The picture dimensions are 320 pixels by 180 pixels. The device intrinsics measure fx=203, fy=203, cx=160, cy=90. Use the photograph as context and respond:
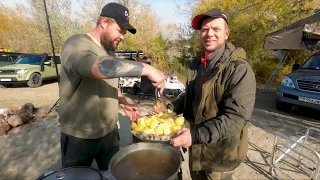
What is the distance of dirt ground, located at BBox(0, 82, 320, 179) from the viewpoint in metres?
3.50

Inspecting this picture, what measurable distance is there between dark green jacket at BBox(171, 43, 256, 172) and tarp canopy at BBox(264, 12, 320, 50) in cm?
679

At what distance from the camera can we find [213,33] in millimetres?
1840

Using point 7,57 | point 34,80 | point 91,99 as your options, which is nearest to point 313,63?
point 91,99

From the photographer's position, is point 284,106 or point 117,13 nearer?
point 117,13

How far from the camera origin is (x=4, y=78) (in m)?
10.4

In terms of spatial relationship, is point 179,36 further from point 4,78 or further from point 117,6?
point 117,6

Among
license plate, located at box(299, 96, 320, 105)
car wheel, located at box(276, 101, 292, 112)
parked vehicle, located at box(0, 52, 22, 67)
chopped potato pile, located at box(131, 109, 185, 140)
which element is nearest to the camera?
chopped potato pile, located at box(131, 109, 185, 140)

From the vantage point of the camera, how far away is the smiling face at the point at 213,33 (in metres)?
1.81

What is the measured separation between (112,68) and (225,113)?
37.9 inches

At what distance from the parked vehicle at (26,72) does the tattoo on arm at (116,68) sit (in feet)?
32.1

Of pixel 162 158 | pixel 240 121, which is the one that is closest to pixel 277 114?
pixel 240 121

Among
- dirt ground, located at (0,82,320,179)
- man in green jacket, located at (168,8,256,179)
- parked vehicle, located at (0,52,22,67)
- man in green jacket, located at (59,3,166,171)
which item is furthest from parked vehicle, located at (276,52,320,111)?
parked vehicle, located at (0,52,22,67)

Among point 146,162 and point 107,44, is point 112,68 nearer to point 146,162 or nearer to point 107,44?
point 146,162

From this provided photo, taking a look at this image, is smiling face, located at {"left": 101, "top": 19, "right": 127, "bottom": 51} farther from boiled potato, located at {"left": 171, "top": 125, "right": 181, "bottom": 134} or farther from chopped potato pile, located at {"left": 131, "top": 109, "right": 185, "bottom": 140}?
boiled potato, located at {"left": 171, "top": 125, "right": 181, "bottom": 134}
